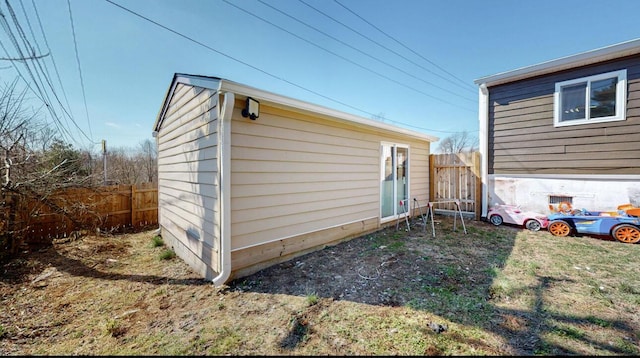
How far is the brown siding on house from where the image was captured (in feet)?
15.5

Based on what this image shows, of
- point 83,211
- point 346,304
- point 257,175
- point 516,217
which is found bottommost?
point 346,304

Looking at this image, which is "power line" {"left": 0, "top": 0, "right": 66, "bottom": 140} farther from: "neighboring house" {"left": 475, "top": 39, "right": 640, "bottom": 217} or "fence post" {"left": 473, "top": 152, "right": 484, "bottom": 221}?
"fence post" {"left": 473, "top": 152, "right": 484, "bottom": 221}

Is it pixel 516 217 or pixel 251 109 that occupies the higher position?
pixel 251 109

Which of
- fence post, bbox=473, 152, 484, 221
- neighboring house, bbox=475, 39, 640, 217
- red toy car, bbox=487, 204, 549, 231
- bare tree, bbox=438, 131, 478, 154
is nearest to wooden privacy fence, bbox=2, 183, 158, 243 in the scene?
fence post, bbox=473, 152, 484, 221

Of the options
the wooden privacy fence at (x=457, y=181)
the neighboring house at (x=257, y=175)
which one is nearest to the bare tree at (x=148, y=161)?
the neighboring house at (x=257, y=175)

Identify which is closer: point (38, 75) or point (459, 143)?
point (38, 75)

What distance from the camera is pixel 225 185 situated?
2.92 meters

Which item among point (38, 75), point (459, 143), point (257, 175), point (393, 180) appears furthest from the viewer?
point (459, 143)

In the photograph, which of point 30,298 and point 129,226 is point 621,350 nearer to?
point 30,298

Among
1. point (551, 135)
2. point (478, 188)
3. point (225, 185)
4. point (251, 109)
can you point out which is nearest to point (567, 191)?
point (551, 135)

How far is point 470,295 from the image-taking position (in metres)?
2.67

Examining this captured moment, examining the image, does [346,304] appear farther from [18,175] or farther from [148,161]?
[148,161]

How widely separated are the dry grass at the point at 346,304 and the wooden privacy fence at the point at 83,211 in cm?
104

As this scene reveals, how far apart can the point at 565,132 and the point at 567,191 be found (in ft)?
4.38
